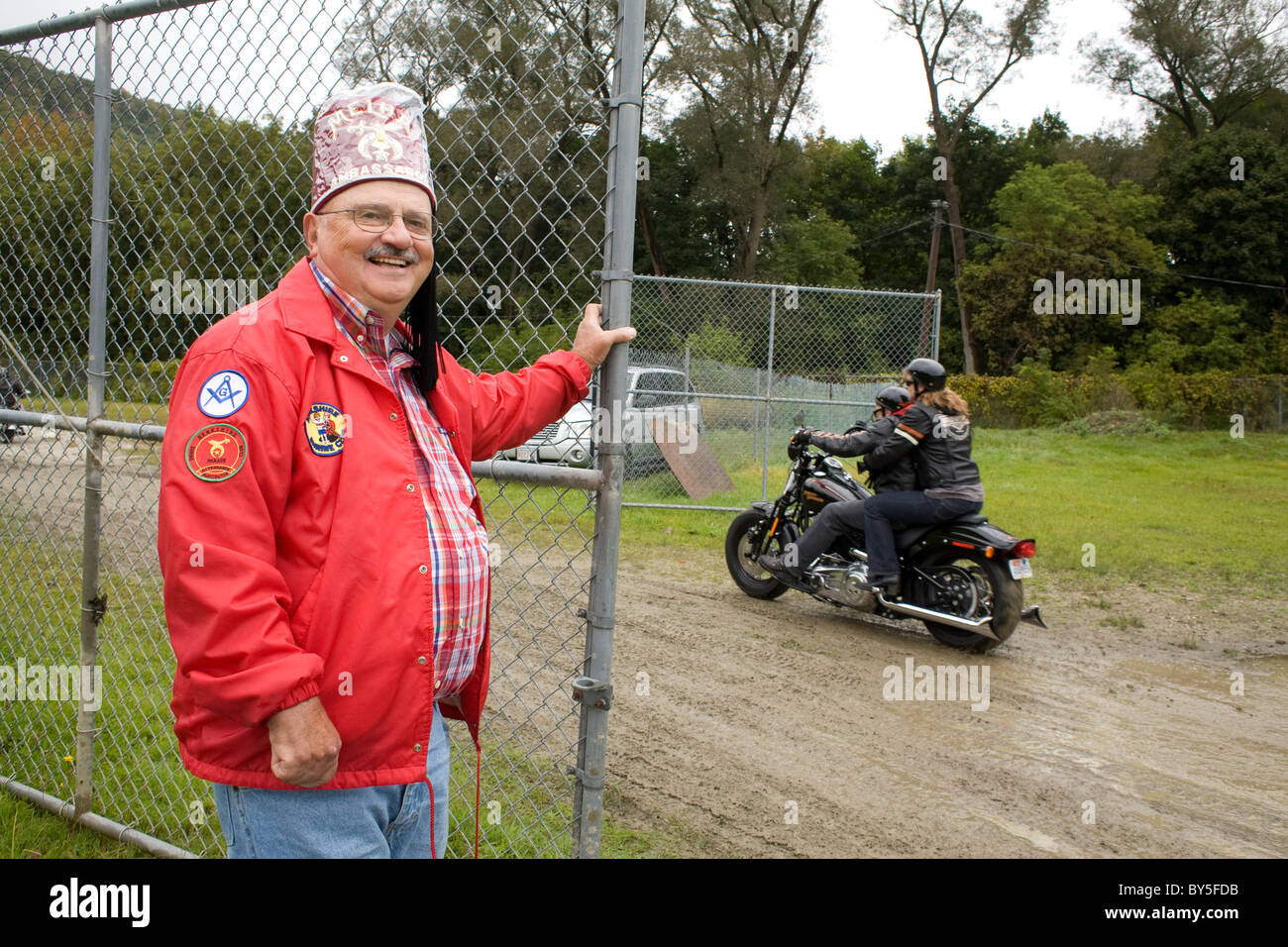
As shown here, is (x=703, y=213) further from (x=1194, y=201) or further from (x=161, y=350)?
(x=161, y=350)

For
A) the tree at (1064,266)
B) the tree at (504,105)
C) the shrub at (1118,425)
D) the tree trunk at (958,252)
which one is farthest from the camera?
the tree trunk at (958,252)

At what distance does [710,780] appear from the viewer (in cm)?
439

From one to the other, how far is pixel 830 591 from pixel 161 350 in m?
5.10

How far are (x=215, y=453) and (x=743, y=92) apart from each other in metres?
30.6

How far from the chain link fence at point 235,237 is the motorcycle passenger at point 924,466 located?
10.8ft

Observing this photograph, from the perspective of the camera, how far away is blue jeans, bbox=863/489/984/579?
669cm

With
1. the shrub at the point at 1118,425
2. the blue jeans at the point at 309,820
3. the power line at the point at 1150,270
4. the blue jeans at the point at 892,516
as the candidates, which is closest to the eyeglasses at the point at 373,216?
the blue jeans at the point at 309,820

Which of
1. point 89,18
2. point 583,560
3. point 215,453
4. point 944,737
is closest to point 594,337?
point 215,453

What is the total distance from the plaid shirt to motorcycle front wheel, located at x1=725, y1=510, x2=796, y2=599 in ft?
19.2

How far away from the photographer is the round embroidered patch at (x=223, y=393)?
1.70 meters

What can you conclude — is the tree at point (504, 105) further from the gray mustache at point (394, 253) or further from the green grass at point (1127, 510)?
the green grass at point (1127, 510)

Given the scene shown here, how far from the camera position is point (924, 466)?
679 cm

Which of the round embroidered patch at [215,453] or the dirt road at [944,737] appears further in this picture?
the dirt road at [944,737]

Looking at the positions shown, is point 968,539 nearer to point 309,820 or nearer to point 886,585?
point 886,585
